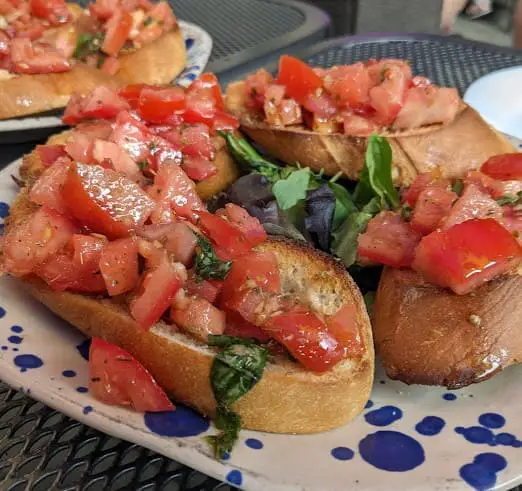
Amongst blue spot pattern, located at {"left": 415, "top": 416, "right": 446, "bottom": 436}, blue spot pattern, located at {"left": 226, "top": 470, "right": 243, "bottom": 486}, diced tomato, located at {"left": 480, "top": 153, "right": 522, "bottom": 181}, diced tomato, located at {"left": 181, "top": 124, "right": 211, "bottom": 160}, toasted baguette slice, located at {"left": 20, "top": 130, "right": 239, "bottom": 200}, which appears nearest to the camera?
blue spot pattern, located at {"left": 226, "top": 470, "right": 243, "bottom": 486}

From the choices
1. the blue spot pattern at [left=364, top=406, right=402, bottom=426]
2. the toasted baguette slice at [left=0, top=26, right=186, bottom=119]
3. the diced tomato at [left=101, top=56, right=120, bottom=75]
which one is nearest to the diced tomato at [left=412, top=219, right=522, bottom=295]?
the blue spot pattern at [left=364, top=406, right=402, bottom=426]

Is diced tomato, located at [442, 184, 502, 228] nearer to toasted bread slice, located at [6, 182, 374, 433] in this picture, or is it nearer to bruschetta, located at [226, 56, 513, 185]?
toasted bread slice, located at [6, 182, 374, 433]

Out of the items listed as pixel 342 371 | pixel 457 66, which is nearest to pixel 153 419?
pixel 342 371

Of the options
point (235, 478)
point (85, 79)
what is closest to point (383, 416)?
point (235, 478)

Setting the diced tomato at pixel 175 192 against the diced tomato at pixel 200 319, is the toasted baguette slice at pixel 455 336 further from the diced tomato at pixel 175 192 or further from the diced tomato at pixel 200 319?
the diced tomato at pixel 175 192

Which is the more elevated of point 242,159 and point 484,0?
point 242,159

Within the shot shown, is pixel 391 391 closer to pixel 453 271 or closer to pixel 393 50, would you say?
pixel 453 271
